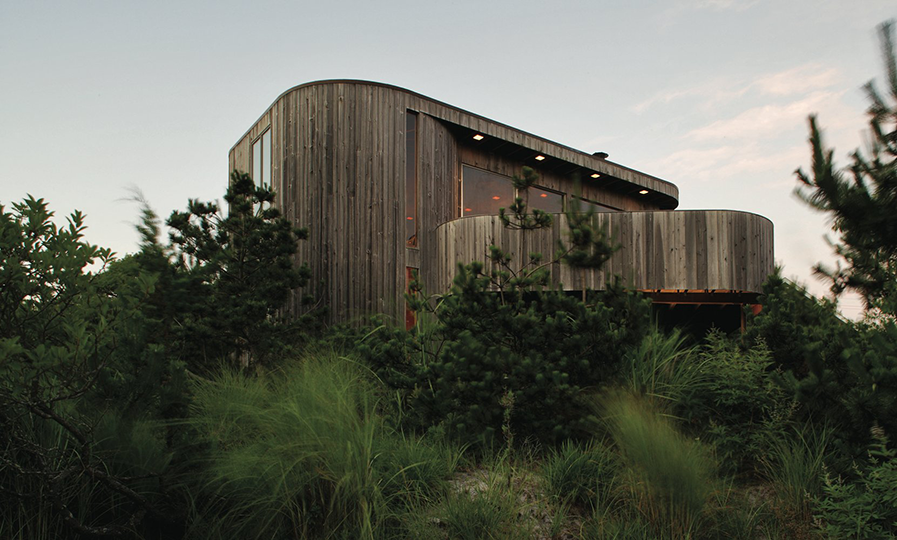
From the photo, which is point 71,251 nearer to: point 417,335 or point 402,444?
point 402,444

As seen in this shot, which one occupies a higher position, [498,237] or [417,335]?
[498,237]

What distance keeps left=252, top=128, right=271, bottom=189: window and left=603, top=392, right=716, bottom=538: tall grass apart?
32.5 feet

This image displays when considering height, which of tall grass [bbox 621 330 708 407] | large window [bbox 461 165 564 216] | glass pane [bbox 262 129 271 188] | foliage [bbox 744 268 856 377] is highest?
glass pane [bbox 262 129 271 188]

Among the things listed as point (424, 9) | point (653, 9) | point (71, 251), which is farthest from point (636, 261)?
point (71, 251)

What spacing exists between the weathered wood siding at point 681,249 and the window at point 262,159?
5309 millimetres

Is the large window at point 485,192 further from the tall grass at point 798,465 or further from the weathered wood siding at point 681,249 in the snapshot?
the tall grass at point 798,465

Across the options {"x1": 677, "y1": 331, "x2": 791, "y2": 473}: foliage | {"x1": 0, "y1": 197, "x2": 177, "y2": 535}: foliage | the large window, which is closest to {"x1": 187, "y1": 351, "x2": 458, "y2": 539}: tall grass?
{"x1": 0, "y1": 197, "x2": 177, "y2": 535}: foliage

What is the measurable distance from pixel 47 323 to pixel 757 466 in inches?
192

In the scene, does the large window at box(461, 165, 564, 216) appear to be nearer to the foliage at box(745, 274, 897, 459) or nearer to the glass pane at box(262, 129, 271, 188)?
the glass pane at box(262, 129, 271, 188)

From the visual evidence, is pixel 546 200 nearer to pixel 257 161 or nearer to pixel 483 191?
pixel 483 191

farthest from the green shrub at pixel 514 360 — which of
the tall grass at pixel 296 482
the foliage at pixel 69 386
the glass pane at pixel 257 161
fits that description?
the glass pane at pixel 257 161

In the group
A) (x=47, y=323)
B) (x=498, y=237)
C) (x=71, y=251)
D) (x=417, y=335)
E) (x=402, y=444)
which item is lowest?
(x=402, y=444)

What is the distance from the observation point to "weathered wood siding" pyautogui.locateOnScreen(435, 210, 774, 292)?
894cm

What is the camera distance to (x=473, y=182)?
39.4ft
